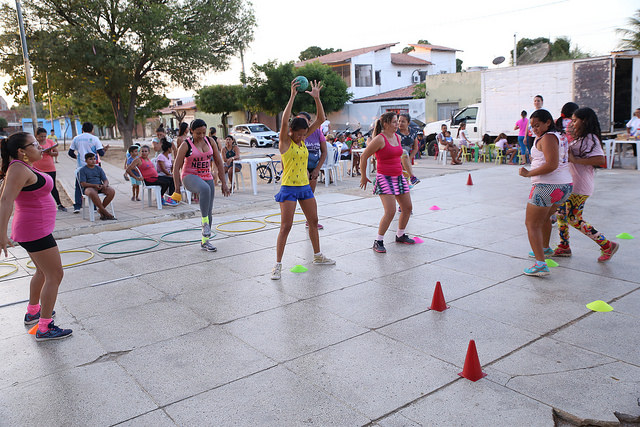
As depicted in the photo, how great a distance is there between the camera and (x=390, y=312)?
4410mm

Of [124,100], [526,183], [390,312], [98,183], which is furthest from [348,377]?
[124,100]

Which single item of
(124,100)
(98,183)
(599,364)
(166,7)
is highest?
(166,7)

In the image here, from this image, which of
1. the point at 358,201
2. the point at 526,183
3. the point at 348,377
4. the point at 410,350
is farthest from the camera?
the point at 526,183

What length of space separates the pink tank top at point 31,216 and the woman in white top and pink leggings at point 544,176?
436cm

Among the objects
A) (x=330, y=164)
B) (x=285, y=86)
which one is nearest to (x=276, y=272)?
(x=330, y=164)

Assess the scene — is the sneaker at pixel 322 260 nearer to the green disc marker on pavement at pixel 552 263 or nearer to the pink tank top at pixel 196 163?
the pink tank top at pixel 196 163

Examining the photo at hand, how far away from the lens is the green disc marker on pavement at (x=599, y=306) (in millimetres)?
4262

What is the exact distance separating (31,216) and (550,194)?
4.78m

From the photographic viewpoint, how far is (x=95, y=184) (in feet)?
29.6

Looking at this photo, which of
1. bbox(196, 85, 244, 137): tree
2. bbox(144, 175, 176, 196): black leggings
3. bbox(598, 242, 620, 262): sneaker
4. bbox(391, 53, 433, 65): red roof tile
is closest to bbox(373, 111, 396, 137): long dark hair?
bbox(598, 242, 620, 262): sneaker

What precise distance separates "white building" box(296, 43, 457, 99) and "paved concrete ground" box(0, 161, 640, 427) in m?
37.5

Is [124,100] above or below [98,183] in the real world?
above

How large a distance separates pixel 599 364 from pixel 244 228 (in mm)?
5947

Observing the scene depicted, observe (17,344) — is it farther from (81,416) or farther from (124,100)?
(124,100)
